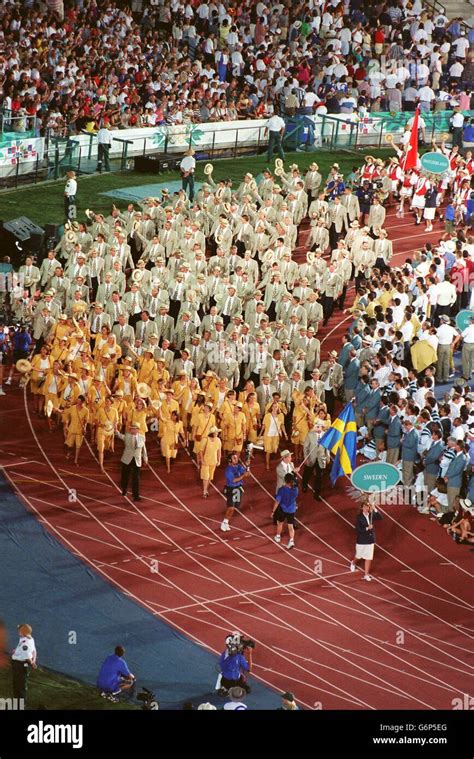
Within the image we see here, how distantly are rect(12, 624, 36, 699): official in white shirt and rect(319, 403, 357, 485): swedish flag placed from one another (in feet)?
23.1

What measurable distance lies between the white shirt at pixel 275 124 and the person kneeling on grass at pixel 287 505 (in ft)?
60.2

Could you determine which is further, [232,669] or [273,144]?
[273,144]

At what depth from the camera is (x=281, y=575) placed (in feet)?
76.8

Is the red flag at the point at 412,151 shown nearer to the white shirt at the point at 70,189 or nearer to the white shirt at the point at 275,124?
the white shirt at the point at 275,124

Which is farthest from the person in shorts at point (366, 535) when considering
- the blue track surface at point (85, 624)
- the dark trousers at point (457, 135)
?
the dark trousers at point (457, 135)

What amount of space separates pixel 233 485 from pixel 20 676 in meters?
5.90

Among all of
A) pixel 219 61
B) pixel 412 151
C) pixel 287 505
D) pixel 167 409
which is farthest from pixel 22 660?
pixel 219 61

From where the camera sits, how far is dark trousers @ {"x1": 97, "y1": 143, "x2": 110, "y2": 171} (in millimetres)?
38469

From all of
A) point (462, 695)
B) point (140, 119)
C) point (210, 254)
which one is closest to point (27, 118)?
point (140, 119)

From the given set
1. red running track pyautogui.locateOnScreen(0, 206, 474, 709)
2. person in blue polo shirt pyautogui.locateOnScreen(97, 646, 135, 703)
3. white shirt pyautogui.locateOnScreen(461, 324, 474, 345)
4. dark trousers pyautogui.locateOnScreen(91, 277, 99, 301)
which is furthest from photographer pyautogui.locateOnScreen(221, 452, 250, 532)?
dark trousers pyautogui.locateOnScreen(91, 277, 99, 301)

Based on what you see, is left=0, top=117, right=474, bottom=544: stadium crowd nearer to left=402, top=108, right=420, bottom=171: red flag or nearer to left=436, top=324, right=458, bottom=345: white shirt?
left=436, top=324, right=458, bottom=345: white shirt

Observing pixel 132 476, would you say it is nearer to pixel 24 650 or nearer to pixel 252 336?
pixel 252 336

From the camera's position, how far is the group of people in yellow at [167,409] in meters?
25.8
